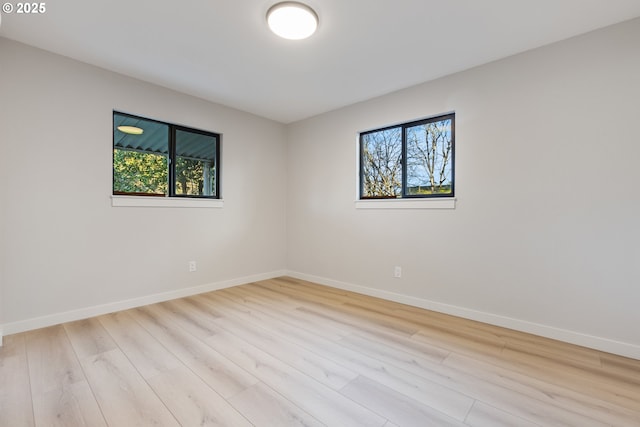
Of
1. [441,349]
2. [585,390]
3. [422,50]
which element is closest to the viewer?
[585,390]

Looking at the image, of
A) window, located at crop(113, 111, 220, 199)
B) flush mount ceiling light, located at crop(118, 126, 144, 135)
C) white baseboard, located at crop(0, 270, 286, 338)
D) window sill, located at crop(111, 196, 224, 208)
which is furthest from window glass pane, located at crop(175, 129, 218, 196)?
white baseboard, located at crop(0, 270, 286, 338)

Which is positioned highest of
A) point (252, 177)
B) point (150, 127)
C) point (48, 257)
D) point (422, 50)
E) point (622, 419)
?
point (422, 50)

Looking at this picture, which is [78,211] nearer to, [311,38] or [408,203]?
[311,38]

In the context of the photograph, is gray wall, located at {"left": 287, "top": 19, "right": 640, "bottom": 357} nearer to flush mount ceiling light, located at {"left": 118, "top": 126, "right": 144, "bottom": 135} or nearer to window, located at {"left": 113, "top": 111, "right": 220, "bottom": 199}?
window, located at {"left": 113, "top": 111, "right": 220, "bottom": 199}

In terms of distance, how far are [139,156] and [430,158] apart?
323 centimetres

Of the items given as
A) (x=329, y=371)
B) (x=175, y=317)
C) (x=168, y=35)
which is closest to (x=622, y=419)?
(x=329, y=371)

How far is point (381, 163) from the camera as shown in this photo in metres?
3.62

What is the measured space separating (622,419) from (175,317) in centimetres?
320

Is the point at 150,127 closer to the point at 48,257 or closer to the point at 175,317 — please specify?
the point at 48,257

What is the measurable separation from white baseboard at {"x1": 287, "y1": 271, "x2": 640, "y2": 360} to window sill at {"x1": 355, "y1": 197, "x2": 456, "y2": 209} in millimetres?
1009

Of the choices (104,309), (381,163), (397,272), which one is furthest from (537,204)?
(104,309)

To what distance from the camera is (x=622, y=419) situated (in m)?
1.45

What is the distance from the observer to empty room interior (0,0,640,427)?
5.57ft

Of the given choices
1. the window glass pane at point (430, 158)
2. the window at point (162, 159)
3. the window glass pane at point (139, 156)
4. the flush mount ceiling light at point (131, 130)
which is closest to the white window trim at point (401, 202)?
the window glass pane at point (430, 158)
